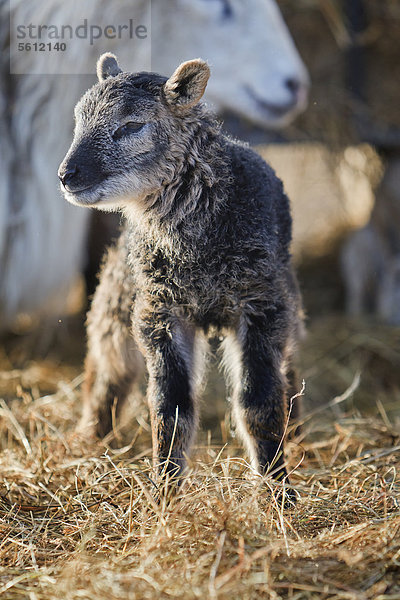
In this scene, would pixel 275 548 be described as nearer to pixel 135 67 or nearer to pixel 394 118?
pixel 135 67

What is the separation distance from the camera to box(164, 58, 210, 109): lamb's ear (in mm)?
2127

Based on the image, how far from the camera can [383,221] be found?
5070 millimetres

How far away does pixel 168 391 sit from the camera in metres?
2.30

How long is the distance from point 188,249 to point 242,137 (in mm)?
2568

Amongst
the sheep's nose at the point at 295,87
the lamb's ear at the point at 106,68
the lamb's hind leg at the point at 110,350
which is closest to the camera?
the lamb's ear at the point at 106,68

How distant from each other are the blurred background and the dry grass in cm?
66

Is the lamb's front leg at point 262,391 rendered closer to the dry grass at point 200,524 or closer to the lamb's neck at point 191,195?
the dry grass at point 200,524

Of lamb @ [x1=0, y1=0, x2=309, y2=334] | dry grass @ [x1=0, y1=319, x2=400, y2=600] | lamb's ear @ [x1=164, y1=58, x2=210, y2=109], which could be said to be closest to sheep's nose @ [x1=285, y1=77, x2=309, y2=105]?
lamb @ [x1=0, y1=0, x2=309, y2=334]

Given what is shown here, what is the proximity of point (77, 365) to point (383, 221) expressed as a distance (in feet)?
7.93

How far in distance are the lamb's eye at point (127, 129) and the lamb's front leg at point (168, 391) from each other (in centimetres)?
58

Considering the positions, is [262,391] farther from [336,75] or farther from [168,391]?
[336,75]

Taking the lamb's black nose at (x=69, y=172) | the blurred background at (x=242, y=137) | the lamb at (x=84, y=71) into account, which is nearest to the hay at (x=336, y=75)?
the blurred background at (x=242, y=137)

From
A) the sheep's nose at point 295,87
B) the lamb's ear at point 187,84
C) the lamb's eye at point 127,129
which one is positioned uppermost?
the sheep's nose at point 295,87

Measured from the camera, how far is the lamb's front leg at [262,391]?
230 centimetres
